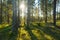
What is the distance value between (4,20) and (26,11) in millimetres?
31729

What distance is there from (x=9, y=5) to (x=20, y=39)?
1256 inches

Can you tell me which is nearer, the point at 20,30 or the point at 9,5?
the point at 20,30

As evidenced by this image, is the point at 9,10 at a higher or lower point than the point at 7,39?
higher

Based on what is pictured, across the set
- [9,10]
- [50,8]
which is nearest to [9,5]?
[9,10]

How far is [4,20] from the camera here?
152ft

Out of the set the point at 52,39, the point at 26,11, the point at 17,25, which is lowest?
the point at 52,39

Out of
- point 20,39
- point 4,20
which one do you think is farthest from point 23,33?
point 4,20

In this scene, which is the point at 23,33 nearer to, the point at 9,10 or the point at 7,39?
the point at 7,39

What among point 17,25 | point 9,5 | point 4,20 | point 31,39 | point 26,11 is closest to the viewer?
point 31,39

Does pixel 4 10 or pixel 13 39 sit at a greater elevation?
pixel 4 10

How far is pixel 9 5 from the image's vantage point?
42.4m

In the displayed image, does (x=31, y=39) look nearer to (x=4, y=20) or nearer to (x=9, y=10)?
(x=9, y=10)

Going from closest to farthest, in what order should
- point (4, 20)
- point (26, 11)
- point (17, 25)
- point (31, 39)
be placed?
point (31, 39), point (17, 25), point (26, 11), point (4, 20)

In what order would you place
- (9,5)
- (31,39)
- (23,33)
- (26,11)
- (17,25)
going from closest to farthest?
1. (31,39)
2. (23,33)
3. (17,25)
4. (26,11)
5. (9,5)
